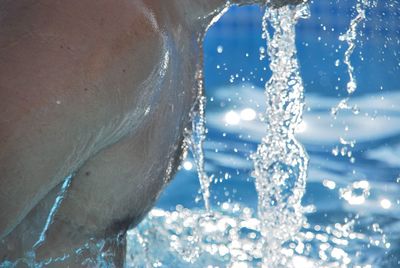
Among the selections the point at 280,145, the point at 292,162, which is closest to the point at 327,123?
the point at 292,162

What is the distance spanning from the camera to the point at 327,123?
3.97 metres

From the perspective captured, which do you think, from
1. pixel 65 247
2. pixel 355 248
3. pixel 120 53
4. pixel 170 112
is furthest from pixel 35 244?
pixel 355 248

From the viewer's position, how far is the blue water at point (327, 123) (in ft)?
11.4

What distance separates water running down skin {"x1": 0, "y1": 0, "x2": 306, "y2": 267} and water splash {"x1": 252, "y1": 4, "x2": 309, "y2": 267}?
0.54m

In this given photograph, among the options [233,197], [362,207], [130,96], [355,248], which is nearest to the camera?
[130,96]

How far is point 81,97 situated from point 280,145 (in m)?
1.53

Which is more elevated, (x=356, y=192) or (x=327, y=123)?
(x=327, y=123)

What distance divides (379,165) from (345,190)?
0.86ft

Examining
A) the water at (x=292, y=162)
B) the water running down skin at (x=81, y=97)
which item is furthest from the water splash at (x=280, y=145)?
the water running down skin at (x=81, y=97)

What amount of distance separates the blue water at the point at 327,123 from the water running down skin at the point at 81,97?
2.09m

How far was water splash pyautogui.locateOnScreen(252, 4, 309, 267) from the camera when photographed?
1.92 meters

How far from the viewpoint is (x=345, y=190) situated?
3.57m

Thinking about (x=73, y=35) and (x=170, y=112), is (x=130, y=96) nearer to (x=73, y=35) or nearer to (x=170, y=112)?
(x=73, y=35)

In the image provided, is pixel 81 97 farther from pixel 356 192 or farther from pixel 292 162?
pixel 356 192
